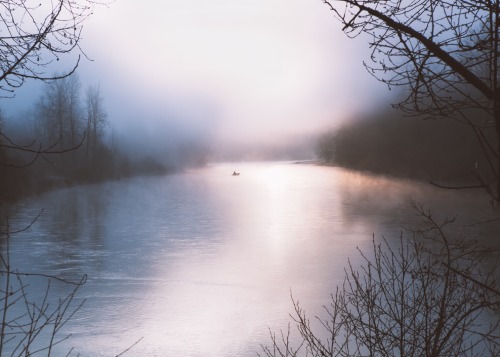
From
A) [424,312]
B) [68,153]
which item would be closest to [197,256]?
[424,312]

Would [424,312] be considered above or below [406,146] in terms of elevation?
below

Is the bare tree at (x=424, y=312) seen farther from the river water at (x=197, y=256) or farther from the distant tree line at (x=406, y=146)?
the distant tree line at (x=406, y=146)

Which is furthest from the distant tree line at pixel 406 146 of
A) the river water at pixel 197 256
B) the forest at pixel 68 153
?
the forest at pixel 68 153

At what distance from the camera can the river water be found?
12.5 m

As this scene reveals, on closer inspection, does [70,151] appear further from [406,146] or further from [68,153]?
[406,146]

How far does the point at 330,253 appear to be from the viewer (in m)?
19.5

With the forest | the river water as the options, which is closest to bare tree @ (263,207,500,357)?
the river water

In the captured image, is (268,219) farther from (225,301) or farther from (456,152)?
(456,152)

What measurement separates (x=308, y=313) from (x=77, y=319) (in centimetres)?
572

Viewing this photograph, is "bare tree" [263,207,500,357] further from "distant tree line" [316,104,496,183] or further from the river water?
"distant tree line" [316,104,496,183]

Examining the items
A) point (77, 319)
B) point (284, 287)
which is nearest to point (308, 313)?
point (284, 287)

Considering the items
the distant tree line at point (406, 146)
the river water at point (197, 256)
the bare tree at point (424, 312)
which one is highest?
the distant tree line at point (406, 146)

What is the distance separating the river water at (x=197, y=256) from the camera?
12.5 m

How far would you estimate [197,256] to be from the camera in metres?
19.4
